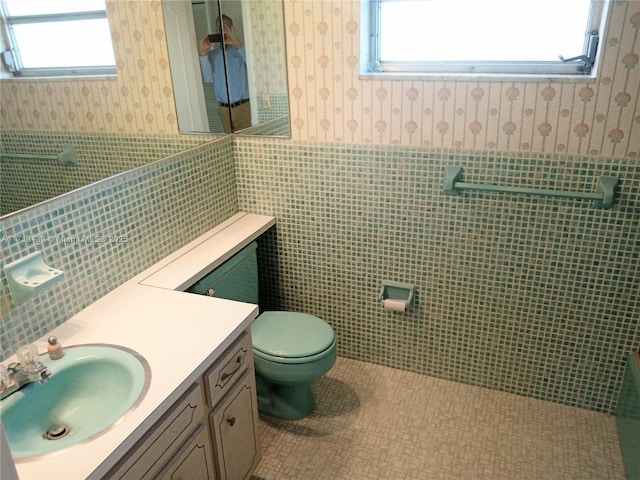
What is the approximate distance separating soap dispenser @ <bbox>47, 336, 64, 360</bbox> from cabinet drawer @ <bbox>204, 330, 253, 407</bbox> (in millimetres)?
420

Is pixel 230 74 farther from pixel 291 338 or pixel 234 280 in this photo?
pixel 291 338

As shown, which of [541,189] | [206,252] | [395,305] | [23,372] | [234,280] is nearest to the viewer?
[23,372]

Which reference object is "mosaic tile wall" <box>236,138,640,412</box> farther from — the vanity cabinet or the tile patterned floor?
the vanity cabinet

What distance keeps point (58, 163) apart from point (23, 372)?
0.70 m

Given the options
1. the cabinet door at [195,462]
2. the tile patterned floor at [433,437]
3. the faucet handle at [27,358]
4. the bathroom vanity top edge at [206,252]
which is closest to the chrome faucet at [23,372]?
the faucet handle at [27,358]

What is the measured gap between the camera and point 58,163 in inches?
67.5

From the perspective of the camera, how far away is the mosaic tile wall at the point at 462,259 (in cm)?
211

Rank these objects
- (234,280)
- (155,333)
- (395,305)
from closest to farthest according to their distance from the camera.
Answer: (155,333), (234,280), (395,305)

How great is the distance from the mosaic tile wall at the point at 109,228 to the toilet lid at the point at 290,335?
1.67 ft

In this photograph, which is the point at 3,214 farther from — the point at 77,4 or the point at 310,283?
the point at 310,283

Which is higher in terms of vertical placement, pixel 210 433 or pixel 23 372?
pixel 23 372

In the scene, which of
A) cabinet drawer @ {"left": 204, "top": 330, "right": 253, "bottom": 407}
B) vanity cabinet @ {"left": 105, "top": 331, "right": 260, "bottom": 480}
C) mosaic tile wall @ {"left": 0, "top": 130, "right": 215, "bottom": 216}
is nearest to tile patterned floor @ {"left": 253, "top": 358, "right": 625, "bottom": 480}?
vanity cabinet @ {"left": 105, "top": 331, "right": 260, "bottom": 480}

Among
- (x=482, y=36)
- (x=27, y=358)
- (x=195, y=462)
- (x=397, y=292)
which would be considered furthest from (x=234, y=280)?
(x=482, y=36)

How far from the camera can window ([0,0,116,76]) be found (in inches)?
64.9
